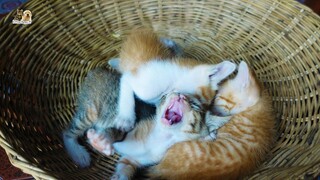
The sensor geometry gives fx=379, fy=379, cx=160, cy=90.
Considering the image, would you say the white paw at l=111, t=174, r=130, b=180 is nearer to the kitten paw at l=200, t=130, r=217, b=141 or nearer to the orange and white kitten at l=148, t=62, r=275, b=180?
the orange and white kitten at l=148, t=62, r=275, b=180

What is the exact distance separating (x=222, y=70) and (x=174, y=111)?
0.22m

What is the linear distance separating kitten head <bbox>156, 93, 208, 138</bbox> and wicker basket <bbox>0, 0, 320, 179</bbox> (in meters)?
0.21

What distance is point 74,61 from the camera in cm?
135

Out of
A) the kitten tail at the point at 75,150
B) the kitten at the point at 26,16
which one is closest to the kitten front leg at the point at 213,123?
the kitten tail at the point at 75,150

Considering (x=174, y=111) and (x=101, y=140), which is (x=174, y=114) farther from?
(x=101, y=140)

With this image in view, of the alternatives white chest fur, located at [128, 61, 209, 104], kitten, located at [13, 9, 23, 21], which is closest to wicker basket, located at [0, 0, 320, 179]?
kitten, located at [13, 9, 23, 21]

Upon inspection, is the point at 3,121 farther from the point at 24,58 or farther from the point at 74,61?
the point at 74,61

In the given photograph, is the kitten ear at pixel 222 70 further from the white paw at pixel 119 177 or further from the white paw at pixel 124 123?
the white paw at pixel 119 177

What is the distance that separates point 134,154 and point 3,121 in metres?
0.39

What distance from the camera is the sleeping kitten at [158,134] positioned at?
106 centimetres

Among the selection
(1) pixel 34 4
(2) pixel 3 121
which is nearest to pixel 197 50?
(1) pixel 34 4

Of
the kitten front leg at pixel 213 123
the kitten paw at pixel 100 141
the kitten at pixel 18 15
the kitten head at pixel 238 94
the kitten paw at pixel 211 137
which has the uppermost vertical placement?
the kitten at pixel 18 15

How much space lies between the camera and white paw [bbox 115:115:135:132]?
116 centimetres

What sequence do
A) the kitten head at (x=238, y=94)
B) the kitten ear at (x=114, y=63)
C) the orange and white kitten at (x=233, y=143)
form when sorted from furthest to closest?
the kitten ear at (x=114, y=63)
the kitten head at (x=238, y=94)
the orange and white kitten at (x=233, y=143)
